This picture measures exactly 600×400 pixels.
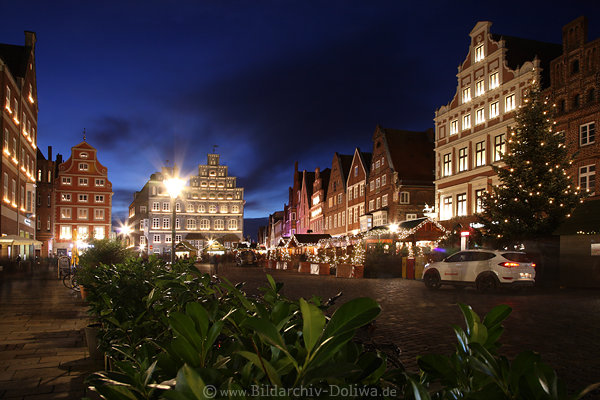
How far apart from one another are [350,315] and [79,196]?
2948 inches

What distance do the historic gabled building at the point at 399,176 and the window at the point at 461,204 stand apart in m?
7.56

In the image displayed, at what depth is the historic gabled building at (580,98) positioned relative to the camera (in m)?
23.0

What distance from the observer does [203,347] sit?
1132 mm

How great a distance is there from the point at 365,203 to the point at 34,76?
111 ft

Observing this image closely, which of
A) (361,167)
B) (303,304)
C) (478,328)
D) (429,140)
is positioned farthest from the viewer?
(361,167)

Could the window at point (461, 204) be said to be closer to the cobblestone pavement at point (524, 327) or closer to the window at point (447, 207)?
the window at point (447, 207)

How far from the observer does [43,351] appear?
7.09 m

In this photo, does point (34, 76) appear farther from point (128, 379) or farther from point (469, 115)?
point (128, 379)

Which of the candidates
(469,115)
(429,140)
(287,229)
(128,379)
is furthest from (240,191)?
(128,379)

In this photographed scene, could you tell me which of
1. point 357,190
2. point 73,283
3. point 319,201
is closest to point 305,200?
point 319,201

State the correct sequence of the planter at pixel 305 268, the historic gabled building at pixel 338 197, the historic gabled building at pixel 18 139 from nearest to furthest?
the historic gabled building at pixel 18 139 < the planter at pixel 305 268 < the historic gabled building at pixel 338 197

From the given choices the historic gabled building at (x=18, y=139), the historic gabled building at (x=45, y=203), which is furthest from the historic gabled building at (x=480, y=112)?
the historic gabled building at (x=45, y=203)

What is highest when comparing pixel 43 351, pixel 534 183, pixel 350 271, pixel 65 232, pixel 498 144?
pixel 498 144

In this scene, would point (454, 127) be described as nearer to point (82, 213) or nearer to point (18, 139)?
point (18, 139)
